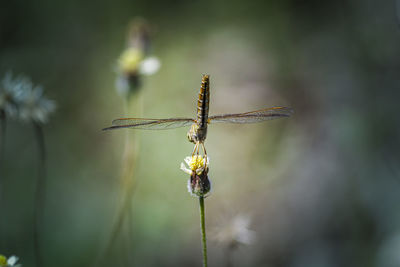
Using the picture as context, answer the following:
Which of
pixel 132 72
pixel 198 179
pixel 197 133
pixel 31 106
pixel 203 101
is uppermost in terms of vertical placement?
pixel 132 72

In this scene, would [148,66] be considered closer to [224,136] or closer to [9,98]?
[9,98]

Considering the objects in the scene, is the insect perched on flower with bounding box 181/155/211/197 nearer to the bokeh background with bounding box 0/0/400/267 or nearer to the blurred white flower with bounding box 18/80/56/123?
the bokeh background with bounding box 0/0/400/267

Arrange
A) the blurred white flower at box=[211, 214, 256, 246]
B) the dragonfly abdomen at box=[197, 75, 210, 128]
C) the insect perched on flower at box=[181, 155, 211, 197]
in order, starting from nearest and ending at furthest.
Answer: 1. the insect perched on flower at box=[181, 155, 211, 197]
2. the dragonfly abdomen at box=[197, 75, 210, 128]
3. the blurred white flower at box=[211, 214, 256, 246]

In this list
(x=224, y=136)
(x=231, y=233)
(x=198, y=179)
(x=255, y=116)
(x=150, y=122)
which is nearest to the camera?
(x=198, y=179)

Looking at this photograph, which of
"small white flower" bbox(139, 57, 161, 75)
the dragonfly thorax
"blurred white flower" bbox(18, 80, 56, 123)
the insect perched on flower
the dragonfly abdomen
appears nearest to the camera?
the insect perched on flower

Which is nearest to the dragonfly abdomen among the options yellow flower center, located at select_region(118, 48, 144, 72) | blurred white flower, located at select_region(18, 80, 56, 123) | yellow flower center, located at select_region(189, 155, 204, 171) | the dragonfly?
the dragonfly

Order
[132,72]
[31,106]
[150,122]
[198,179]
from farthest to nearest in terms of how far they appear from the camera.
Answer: [132,72] → [31,106] → [150,122] → [198,179]

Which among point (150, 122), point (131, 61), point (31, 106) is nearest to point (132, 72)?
point (131, 61)
